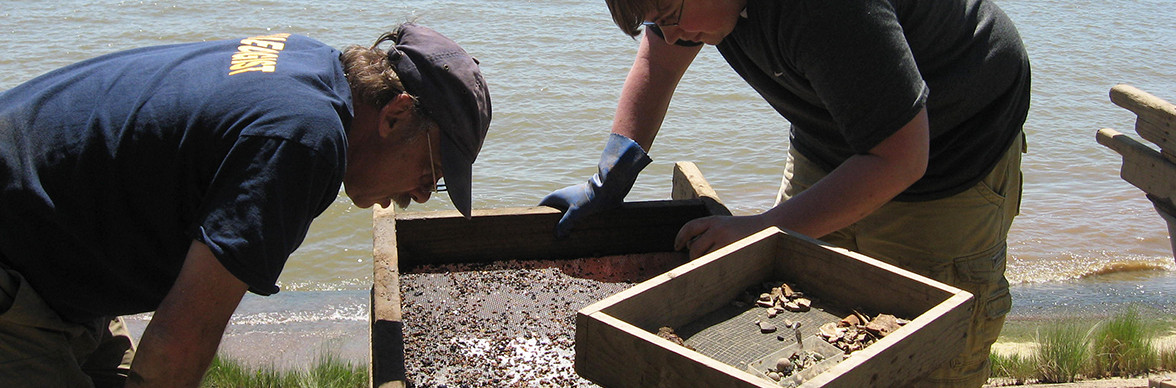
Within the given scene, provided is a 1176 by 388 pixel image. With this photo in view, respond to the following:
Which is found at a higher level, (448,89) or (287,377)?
(448,89)

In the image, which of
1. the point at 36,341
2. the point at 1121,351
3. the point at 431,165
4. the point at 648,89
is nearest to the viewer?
the point at 36,341

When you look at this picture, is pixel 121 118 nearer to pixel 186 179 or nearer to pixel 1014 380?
pixel 186 179

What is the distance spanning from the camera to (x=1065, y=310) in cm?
572

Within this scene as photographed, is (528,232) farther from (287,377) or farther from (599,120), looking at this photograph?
(599,120)

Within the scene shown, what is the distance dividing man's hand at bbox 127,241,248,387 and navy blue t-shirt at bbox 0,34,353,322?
0.04m

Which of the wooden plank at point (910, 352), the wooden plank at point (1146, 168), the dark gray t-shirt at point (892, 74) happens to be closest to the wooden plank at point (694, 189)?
the dark gray t-shirt at point (892, 74)

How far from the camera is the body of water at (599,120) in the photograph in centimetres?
595

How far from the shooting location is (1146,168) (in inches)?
157

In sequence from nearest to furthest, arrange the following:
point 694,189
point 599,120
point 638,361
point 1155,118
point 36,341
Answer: point 638,361 < point 36,341 < point 694,189 < point 1155,118 < point 599,120

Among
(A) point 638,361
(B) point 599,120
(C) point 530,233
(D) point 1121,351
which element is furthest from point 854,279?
(B) point 599,120

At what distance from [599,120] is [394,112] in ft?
19.3

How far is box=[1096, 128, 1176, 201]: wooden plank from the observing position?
3859 millimetres

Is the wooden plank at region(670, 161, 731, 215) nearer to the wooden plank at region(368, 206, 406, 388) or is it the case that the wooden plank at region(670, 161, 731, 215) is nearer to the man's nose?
the man's nose

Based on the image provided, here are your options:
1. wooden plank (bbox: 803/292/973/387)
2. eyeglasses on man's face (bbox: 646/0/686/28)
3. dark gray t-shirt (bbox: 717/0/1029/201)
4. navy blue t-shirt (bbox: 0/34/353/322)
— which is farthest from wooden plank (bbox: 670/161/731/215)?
navy blue t-shirt (bbox: 0/34/353/322)
